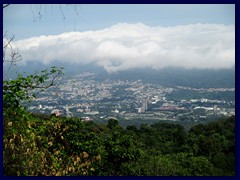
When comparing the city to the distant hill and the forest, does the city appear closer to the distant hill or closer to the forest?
the distant hill

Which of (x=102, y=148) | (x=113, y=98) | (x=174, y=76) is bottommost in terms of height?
(x=102, y=148)

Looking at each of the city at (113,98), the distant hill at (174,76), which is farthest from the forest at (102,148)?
the distant hill at (174,76)

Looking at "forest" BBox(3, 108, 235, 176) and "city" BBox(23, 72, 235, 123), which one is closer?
"forest" BBox(3, 108, 235, 176)

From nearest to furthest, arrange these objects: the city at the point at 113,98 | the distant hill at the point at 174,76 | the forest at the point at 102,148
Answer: the forest at the point at 102,148 < the city at the point at 113,98 < the distant hill at the point at 174,76

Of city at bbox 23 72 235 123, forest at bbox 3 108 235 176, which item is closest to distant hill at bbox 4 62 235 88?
city at bbox 23 72 235 123

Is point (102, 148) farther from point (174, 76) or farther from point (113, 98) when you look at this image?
point (174, 76)

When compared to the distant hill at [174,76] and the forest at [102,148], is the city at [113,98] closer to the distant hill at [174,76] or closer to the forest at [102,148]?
the distant hill at [174,76]

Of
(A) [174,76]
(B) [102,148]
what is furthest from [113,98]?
(A) [174,76]

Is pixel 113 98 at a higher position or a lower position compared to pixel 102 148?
higher

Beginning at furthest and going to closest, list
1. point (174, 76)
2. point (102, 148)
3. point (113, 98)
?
1. point (174, 76)
2. point (113, 98)
3. point (102, 148)
